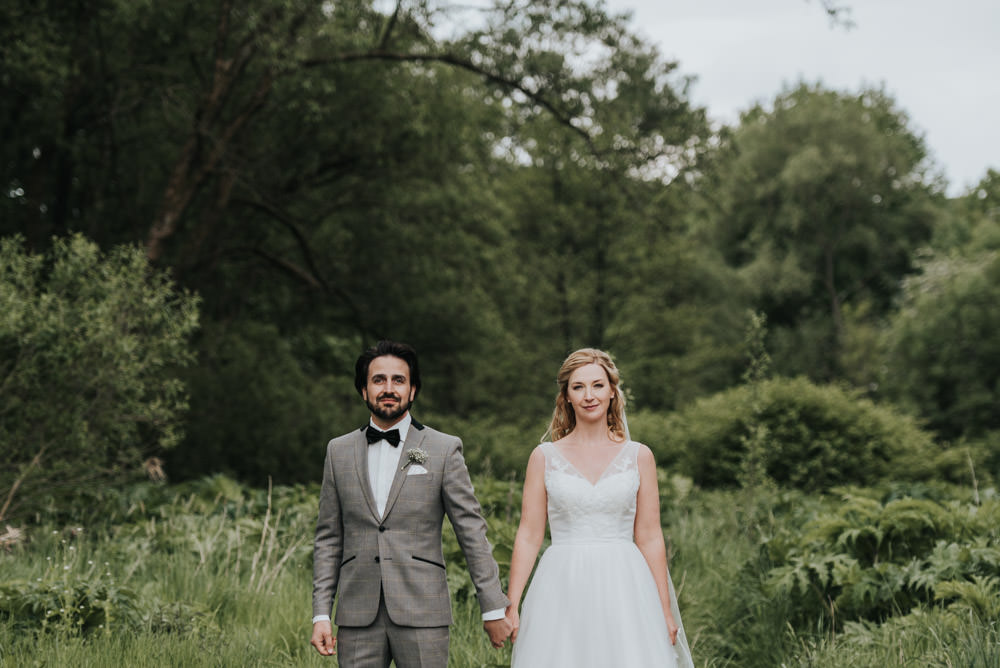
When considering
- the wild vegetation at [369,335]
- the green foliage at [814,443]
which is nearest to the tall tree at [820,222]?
the wild vegetation at [369,335]

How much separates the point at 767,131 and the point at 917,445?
Answer: 85.6 ft

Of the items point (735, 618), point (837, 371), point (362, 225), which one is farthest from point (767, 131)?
point (735, 618)

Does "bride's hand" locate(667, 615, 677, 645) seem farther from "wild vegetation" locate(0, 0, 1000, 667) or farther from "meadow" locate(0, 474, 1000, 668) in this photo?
"wild vegetation" locate(0, 0, 1000, 667)

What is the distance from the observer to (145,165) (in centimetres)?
1582

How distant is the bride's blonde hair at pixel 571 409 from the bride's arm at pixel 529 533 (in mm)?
225

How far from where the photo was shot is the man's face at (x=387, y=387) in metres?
3.81

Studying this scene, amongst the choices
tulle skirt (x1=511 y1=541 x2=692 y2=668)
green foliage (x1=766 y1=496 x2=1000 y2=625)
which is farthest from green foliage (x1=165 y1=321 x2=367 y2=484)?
tulle skirt (x1=511 y1=541 x2=692 y2=668)

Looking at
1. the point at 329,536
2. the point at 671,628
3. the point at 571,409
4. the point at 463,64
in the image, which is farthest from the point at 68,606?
the point at 463,64

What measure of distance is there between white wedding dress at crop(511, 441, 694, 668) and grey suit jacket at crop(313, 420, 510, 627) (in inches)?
15.5

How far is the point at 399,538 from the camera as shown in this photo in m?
3.75

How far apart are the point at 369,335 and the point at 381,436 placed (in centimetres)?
1282

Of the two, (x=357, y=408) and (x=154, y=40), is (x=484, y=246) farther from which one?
(x=154, y=40)

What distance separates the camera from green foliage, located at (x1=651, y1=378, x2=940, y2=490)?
1411 cm

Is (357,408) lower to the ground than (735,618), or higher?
higher
